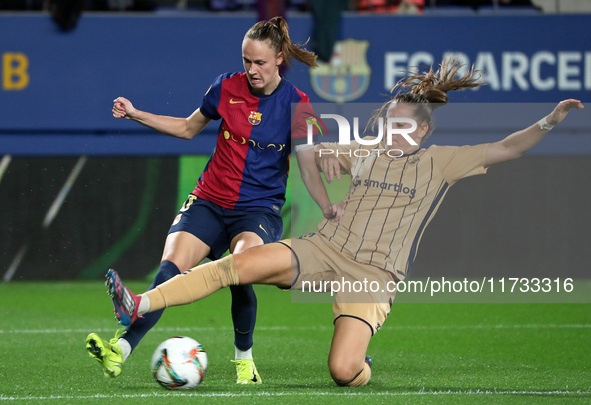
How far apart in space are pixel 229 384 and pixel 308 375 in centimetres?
58

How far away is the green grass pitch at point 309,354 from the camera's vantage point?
4223 mm

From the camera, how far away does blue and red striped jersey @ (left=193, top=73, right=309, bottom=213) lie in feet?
15.6

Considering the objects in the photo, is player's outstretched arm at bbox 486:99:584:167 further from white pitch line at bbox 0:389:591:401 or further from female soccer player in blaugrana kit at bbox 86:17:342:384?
white pitch line at bbox 0:389:591:401

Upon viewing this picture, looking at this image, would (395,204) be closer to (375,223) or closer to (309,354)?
(375,223)

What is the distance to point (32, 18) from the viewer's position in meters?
10.9

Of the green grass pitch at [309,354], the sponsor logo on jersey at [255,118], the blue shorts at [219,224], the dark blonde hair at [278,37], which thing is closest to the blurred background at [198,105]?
the green grass pitch at [309,354]

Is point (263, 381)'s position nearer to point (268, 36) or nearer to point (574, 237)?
point (268, 36)

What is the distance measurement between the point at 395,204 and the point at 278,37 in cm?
107

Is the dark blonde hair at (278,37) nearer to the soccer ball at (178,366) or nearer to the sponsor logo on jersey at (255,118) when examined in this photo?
the sponsor logo on jersey at (255,118)

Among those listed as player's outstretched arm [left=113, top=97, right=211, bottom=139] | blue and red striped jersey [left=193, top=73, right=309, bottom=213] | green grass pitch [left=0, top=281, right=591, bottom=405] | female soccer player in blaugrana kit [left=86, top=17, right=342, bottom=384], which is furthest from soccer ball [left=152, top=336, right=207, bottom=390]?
player's outstretched arm [left=113, top=97, right=211, bottom=139]

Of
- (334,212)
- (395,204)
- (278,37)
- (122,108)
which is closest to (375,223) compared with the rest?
(395,204)

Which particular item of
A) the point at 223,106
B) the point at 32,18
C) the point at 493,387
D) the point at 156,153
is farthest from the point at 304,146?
the point at 32,18

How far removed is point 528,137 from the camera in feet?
14.1

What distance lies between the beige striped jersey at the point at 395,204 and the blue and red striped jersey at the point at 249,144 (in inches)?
14.1
